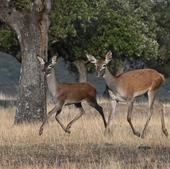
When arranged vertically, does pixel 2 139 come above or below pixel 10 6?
below

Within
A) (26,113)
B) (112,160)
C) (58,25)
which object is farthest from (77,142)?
(58,25)

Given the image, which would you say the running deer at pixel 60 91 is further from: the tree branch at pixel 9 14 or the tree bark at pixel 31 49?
the tree branch at pixel 9 14

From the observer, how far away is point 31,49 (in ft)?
64.4

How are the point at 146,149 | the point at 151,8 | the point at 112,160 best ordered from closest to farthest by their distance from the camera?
the point at 112,160
the point at 146,149
the point at 151,8

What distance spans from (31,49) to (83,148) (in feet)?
22.6

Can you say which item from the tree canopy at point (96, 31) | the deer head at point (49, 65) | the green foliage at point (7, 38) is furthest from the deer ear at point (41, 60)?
the green foliage at point (7, 38)

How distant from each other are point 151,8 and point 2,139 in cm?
2896

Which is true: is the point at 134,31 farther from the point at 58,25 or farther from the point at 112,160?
the point at 112,160

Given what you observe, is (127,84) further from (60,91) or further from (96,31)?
(96,31)

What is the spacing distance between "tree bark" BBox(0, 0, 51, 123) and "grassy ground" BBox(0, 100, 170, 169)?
38.2 inches


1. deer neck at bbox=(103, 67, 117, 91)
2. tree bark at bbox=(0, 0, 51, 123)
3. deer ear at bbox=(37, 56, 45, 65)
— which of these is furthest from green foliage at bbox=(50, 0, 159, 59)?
deer neck at bbox=(103, 67, 117, 91)

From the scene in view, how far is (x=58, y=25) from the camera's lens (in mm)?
31781

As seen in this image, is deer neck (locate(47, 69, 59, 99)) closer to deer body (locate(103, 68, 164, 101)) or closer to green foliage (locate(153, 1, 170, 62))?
deer body (locate(103, 68, 164, 101))

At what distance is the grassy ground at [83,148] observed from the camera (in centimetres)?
1098
